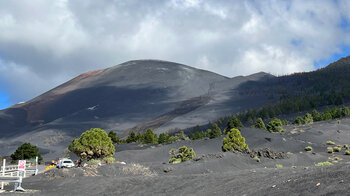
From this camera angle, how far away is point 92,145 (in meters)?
28.8

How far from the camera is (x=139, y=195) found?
13.8m

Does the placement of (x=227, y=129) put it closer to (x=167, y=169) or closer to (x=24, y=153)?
(x=24, y=153)

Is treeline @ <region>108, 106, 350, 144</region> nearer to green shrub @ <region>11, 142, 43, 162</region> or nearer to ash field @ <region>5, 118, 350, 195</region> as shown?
green shrub @ <region>11, 142, 43, 162</region>

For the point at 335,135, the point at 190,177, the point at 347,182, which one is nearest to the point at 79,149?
the point at 190,177

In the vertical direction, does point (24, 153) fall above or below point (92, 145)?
above

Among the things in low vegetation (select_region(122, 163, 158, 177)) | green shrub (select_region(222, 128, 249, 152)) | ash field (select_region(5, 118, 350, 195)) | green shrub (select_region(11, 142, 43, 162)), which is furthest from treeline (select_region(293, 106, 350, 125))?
low vegetation (select_region(122, 163, 158, 177))

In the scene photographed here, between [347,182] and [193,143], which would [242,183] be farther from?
[193,143]

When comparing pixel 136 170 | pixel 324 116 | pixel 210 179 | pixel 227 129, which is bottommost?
pixel 210 179

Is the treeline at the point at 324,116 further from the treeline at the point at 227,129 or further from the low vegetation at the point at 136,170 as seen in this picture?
the low vegetation at the point at 136,170

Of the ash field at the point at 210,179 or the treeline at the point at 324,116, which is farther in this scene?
the treeline at the point at 324,116

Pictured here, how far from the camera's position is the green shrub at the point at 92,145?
1134 inches

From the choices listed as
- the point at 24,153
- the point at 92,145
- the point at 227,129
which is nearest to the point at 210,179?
the point at 92,145

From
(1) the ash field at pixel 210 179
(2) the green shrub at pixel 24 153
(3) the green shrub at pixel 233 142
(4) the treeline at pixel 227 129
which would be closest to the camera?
(1) the ash field at pixel 210 179

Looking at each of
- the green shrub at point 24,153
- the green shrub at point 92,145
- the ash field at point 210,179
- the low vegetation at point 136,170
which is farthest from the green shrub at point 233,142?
the green shrub at point 24,153
